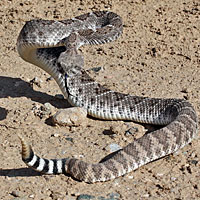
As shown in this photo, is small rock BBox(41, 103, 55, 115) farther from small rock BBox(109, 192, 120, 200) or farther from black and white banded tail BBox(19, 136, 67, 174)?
small rock BBox(109, 192, 120, 200)

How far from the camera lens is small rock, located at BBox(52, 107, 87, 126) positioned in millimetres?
7219

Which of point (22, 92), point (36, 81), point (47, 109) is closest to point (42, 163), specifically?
point (47, 109)

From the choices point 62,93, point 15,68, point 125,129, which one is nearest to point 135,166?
point 125,129

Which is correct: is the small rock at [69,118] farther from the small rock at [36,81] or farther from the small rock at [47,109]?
the small rock at [36,81]

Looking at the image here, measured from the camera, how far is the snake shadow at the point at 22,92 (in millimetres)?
8203

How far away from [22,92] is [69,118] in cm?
166

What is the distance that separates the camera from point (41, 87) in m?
8.74

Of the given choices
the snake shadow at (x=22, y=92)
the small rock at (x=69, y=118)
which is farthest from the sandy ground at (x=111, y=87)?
the small rock at (x=69, y=118)

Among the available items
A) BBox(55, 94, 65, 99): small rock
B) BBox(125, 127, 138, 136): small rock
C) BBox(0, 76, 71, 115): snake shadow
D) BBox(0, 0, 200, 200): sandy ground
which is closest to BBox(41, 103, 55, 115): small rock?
BBox(0, 0, 200, 200): sandy ground

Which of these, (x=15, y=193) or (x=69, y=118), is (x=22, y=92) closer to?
(x=69, y=118)

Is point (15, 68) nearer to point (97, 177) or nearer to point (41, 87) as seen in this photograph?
point (41, 87)

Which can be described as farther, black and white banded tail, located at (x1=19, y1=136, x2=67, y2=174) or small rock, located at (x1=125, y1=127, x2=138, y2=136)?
small rock, located at (x1=125, y1=127, x2=138, y2=136)

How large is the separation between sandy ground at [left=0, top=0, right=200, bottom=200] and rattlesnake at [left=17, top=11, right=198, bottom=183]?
150 millimetres

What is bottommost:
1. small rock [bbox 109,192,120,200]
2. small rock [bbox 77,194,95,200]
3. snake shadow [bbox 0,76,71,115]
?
snake shadow [bbox 0,76,71,115]
